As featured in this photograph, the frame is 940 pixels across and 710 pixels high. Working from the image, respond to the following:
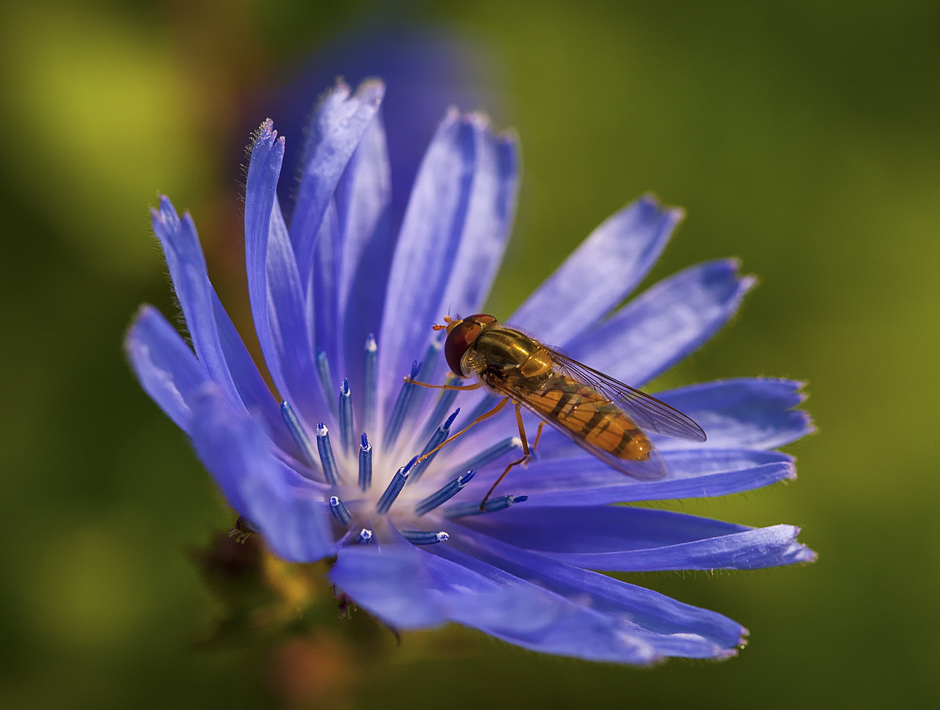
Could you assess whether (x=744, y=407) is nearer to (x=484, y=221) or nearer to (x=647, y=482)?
(x=647, y=482)

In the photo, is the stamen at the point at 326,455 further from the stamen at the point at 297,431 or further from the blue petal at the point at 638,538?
the blue petal at the point at 638,538

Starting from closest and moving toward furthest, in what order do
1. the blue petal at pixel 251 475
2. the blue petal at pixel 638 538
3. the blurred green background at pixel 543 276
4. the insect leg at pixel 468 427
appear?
the blue petal at pixel 251 475
the blue petal at pixel 638 538
the insect leg at pixel 468 427
the blurred green background at pixel 543 276

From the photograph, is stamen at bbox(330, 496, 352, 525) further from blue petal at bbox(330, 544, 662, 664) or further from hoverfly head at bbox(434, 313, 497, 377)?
hoverfly head at bbox(434, 313, 497, 377)

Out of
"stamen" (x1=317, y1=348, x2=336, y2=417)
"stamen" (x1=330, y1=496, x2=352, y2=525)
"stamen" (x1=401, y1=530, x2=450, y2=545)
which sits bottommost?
"stamen" (x1=401, y1=530, x2=450, y2=545)

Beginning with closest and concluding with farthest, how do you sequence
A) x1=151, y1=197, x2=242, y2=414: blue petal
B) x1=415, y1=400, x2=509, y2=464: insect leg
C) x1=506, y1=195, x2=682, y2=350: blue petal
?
1. x1=151, y1=197, x2=242, y2=414: blue petal
2. x1=415, y1=400, x2=509, y2=464: insect leg
3. x1=506, y1=195, x2=682, y2=350: blue petal

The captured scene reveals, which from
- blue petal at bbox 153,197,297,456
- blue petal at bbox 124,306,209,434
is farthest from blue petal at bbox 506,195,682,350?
blue petal at bbox 124,306,209,434

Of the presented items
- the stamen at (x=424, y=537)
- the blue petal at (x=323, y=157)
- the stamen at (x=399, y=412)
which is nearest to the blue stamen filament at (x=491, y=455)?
the stamen at (x=399, y=412)

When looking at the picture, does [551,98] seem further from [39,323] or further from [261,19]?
[39,323]
